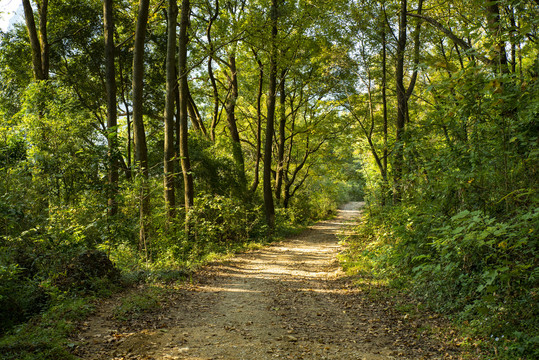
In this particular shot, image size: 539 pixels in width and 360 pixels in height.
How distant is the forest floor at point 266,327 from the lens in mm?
4191

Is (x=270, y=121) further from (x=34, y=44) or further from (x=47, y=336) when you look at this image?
(x=47, y=336)

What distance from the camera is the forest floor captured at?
4191mm

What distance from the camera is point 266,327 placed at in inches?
203

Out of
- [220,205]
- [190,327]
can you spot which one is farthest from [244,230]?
[190,327]

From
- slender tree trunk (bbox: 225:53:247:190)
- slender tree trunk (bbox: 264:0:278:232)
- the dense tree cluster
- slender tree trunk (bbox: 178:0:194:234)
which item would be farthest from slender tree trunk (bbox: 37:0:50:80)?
slender tree trunk (bbox: 264:0:278:232)

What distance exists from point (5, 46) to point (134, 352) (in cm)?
1732

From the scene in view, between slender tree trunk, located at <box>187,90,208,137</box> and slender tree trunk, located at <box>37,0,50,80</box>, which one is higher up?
slender tree trunk, located at <box>37,0,50,80</box>

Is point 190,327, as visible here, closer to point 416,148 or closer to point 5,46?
point 416,148

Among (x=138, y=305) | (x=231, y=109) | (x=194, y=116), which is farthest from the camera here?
(x=231, y=109)

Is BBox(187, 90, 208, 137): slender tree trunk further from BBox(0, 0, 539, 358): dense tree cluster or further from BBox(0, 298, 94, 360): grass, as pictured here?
BBox(0, 298, 94, 360): grass

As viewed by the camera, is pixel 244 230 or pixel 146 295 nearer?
pixel 146 295

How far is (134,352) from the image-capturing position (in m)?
4.09

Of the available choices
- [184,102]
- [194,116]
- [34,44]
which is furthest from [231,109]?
[34,44]

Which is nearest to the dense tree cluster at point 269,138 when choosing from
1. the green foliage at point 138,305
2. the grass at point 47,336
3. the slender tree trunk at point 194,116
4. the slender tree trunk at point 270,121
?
the slender tree trunk at point 270,121
